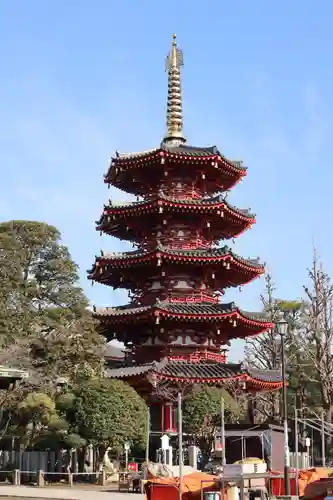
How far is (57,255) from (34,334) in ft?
29.8

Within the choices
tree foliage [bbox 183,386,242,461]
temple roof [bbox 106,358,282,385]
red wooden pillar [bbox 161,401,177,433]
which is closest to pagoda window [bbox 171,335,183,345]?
temple roof [bbox 106,358,282,385]

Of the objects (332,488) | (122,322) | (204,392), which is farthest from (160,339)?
(332,488)

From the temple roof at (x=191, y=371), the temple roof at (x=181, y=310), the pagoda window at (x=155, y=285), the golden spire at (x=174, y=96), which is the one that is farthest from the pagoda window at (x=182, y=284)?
the golden spire at (x=174, y=96)

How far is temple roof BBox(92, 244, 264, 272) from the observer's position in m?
39.3

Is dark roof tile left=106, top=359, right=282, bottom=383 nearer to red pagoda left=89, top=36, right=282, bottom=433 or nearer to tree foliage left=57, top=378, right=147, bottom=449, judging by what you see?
red pagoda left=89, top=36, right=282, bottom=433

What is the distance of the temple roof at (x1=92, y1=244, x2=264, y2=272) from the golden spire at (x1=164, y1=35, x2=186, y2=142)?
26.6ft

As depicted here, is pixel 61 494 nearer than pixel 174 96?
Yes

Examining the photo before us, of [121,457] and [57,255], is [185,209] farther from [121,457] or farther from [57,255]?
[121,457]

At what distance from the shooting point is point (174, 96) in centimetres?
4716

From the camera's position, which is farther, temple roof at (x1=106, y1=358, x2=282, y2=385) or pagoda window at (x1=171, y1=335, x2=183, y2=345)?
pagoda window at (x1=171, y1=335, x2=183, y2=345)

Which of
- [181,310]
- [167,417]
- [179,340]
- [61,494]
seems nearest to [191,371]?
[179,340]

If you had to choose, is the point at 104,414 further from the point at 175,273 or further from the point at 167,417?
the point at 175,273

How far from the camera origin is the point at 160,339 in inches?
1580

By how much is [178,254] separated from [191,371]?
20.2 ft
